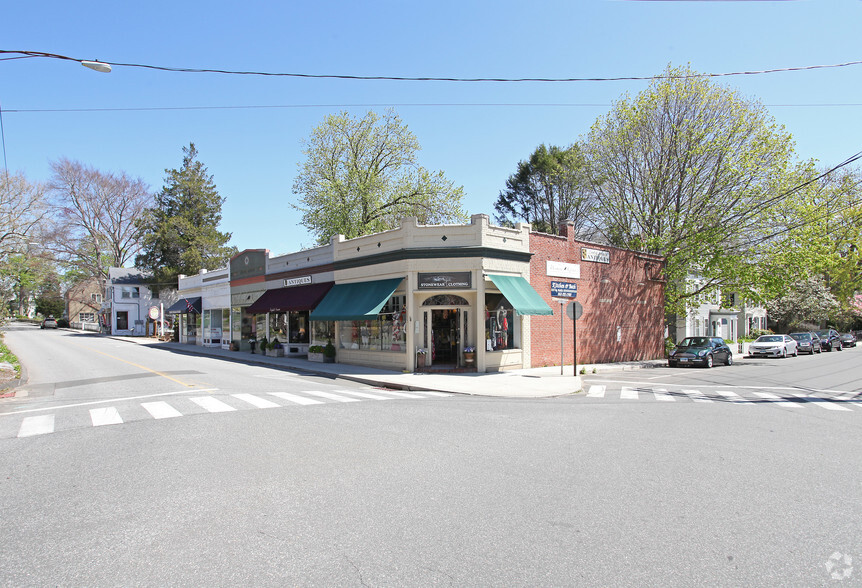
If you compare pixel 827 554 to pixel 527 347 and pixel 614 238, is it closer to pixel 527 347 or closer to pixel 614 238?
pixel 527 347

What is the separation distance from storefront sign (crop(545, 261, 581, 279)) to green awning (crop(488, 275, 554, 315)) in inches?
87.4

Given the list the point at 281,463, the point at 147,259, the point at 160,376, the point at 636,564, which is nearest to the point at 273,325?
the point at 160,376

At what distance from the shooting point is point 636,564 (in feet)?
12.6

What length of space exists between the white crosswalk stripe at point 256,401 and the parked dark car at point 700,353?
20.9 meters

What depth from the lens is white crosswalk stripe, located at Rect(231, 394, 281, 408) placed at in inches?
432

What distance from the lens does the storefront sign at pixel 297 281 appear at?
→ 25750mm

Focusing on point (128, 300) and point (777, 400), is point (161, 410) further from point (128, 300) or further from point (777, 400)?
point (128, 300)

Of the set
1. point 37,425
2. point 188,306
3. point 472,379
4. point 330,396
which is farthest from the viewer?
point 188,306

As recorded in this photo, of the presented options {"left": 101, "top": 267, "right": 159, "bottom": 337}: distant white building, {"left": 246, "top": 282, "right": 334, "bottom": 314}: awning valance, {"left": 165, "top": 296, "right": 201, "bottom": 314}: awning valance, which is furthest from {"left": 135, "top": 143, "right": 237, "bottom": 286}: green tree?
{"left": 246, "top": 282, "right": 334, "bottom": 314}: awning valance

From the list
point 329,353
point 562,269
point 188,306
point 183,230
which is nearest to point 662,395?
point 562,269

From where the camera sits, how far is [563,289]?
22500 millimetres

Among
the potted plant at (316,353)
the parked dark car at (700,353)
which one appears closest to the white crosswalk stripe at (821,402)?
the parked dark car at (700,353)

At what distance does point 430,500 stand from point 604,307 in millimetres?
22046

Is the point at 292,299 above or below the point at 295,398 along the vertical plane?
above
